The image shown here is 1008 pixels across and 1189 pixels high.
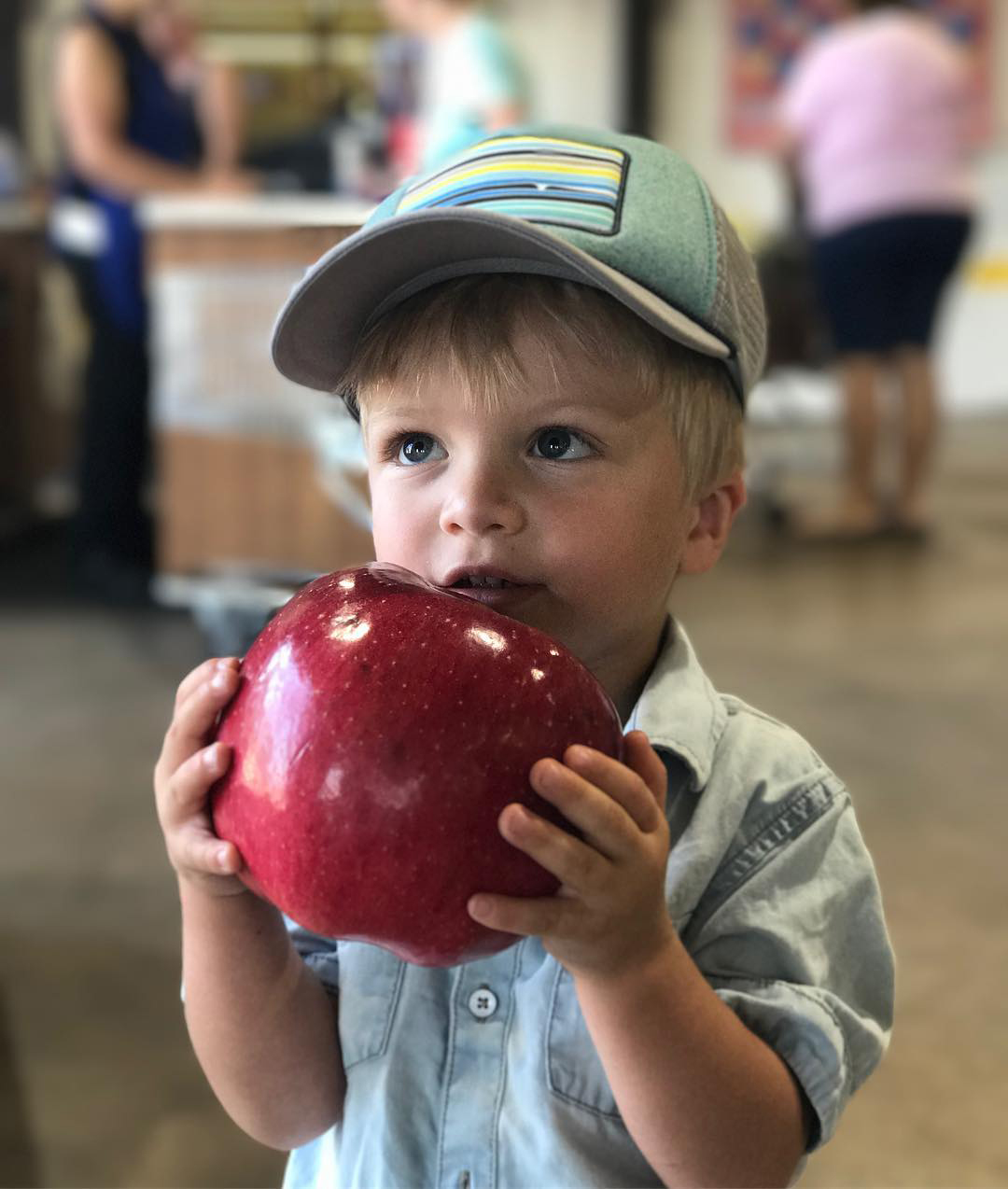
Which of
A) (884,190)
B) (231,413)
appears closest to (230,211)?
(231,413)

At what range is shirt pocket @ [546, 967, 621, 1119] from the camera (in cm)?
71

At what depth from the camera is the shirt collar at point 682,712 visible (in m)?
0.74

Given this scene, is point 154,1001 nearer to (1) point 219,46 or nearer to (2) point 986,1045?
(2) point 986,1045

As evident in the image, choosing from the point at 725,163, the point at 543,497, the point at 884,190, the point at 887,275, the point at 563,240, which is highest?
the point at 563,240

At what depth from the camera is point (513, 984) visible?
2.42 feet

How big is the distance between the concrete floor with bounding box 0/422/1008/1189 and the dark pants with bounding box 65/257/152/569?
0.68 feet

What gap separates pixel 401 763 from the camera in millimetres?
571

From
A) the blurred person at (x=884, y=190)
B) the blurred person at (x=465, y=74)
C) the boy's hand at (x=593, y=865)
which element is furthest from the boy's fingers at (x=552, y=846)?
the blurred person at (x=884, y=190)

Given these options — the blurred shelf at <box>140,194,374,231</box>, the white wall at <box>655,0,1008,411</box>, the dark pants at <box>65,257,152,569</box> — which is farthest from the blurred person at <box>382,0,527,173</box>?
the white wall at <box>655,0,1008,411</box>

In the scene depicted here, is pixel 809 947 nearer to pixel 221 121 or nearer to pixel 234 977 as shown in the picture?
pixel 234 977

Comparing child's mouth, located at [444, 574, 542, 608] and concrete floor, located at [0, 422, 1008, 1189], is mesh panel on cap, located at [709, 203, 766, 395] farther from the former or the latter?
concrete floor, located at [0, 422, 1008, 1189]

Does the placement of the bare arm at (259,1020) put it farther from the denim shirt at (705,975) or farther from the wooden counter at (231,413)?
the wooden counter at (231,413)

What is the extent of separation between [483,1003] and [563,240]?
390 mm

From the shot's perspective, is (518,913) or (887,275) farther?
(887,275)
